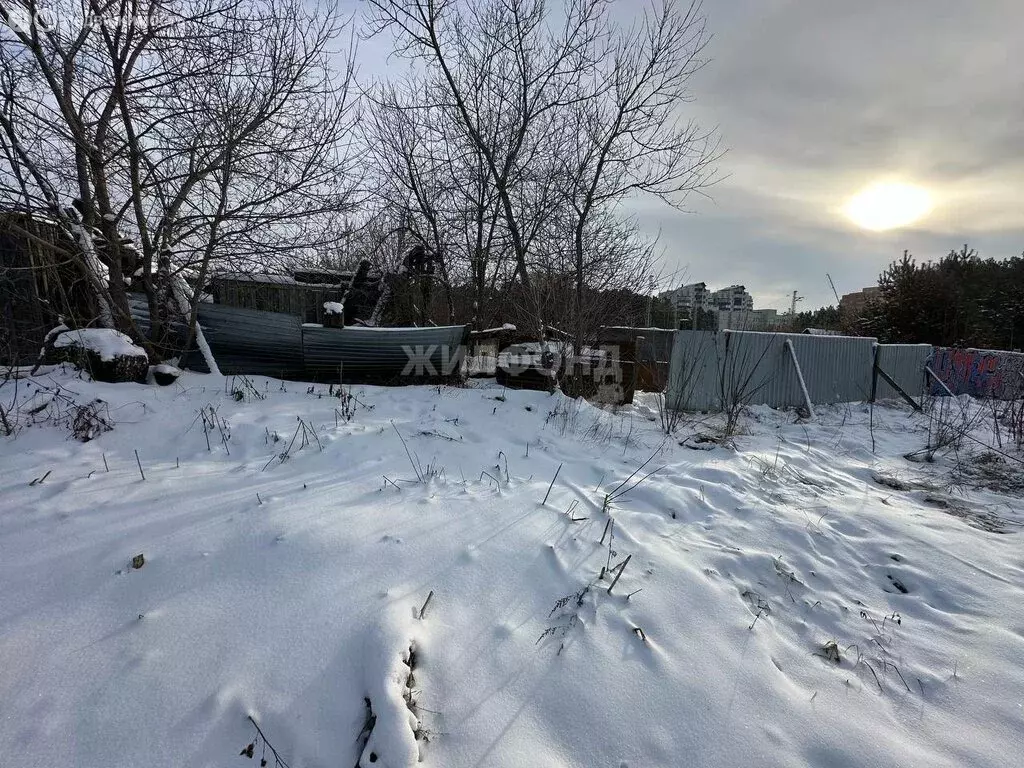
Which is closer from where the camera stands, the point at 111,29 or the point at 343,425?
the point at 343,425

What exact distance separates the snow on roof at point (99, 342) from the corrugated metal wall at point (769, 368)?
660 cm

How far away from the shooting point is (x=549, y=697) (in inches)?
60.5

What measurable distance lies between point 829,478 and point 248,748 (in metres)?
4.94

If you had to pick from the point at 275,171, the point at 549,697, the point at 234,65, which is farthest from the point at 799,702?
the point at 234,65

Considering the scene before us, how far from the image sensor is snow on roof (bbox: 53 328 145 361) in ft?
13.9

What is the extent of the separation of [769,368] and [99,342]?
384 inches

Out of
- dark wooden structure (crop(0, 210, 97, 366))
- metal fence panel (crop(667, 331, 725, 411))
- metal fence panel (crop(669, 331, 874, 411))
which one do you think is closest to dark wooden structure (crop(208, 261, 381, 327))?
dark wooden structure (crop(0, 210, 97, 366))

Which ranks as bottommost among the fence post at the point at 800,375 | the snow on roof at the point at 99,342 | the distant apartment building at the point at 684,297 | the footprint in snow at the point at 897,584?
the footprint in snow at the point at 897,584

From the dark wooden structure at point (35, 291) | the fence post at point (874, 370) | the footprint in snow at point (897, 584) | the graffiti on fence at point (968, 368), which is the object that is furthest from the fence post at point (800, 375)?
the dark wooden structure at point (35, 291)

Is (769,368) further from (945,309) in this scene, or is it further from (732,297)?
(732,297)

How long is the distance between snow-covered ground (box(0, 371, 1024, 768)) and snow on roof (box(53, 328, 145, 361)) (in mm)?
674

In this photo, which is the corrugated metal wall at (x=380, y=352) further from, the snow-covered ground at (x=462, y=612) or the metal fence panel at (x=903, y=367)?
the metal fence panel at (x=903, y=367)

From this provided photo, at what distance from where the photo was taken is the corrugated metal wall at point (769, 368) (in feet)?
24.0

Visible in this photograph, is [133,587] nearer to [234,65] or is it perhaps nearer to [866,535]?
[866,535]
